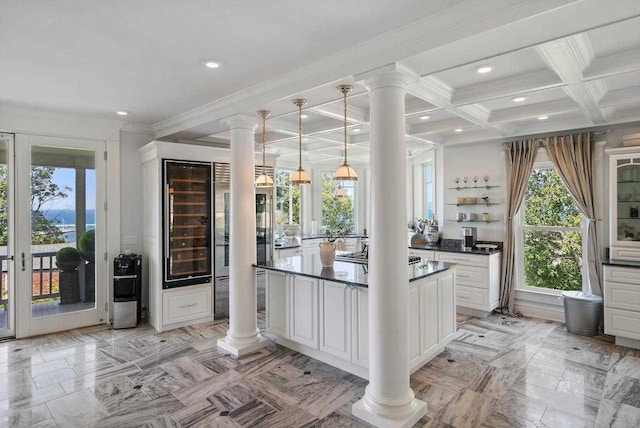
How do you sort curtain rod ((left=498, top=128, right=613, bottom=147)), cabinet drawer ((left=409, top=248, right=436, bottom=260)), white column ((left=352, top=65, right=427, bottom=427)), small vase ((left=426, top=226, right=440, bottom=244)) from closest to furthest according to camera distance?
1. white column ((left=352, top=65, right=427, bottom=427))
2. curtain rod ((left=498, top=128, right=613, bottom=147))
3. cabinet drawer ((left=409, top=248, right=436, bottom=260))
4. small vase ((left=426, top=226, right=440, bottom=244))

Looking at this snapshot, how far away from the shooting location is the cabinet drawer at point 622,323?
390 centimetres

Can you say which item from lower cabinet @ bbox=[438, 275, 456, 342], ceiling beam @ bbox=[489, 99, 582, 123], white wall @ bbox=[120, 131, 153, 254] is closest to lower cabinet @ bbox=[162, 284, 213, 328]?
white wall @ bbox=[120, 131, 153, 254]

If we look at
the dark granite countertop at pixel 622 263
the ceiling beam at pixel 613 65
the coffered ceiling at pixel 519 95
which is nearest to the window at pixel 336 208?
the coffered ceiling at pixel 519 95

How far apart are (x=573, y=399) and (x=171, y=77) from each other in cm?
Result: 427

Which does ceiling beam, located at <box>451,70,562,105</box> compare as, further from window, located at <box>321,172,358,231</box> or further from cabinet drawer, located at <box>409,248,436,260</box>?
window, located at <box>321,172,358,231</box>

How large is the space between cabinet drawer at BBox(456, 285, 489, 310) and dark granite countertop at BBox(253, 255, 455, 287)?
1.47 meters

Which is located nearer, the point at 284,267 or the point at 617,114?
the point at 284,267

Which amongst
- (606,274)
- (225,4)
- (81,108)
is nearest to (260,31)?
(225,4)

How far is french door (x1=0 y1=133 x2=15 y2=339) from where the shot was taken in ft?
14.1

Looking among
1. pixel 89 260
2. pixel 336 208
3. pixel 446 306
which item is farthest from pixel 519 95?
pixel 89 260

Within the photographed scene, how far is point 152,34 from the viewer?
7.97ft

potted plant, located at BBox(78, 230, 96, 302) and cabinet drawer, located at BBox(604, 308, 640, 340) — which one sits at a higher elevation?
potted plant, located at BBox(78, 230, 96, 302)

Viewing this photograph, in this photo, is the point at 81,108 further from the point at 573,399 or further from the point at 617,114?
the point at 617,114

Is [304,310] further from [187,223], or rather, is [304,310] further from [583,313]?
[583,313]
